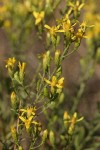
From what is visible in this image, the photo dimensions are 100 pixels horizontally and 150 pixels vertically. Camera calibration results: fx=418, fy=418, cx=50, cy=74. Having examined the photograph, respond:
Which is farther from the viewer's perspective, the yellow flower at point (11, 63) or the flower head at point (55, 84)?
the yellow flower at point (11, 63)

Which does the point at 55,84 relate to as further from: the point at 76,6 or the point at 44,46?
the point at 76,6

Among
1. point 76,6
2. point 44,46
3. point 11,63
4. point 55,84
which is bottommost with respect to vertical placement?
point 55,84

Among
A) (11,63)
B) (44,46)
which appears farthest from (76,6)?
(11,63)

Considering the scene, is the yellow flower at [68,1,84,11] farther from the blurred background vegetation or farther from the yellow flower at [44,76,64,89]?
the yellow flower at [44,76,64,89]

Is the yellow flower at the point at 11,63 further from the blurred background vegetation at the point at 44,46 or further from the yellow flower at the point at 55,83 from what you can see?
the blurred background vegetation at the point at 44,46

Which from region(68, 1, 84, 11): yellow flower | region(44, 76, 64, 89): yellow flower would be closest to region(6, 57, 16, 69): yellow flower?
region(44, 76, 64, 89): yellow flower

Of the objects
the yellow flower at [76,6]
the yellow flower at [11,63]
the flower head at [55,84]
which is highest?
the yellow flower at [76,6]

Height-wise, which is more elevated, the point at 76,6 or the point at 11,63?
the point at 76,6

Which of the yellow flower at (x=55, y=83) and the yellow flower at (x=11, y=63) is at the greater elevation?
the yellow flower at (x=11, y=63)

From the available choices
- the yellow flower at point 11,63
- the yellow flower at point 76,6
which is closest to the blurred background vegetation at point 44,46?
the yellow flower at point 76,6

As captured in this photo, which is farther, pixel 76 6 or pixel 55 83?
pixel 76 6

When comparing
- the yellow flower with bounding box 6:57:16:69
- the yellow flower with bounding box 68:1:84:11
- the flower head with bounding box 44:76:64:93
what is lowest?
the flower head with bounding box 44:76:64:93

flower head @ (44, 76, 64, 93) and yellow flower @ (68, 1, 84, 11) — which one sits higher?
yellow flower @ (68, 1, 84, 11)

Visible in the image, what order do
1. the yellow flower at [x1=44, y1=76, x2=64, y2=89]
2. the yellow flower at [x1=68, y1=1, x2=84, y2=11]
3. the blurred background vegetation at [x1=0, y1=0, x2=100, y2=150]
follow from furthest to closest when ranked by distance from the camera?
the blurred background vegetation at [x1=0, y1=0, x2=100, y2=150], the yellow flower at [x1=68, y1=1, x2=84, y2=11], the yellow flower at [x1=44, y1=76, x2=64, y2=89]
